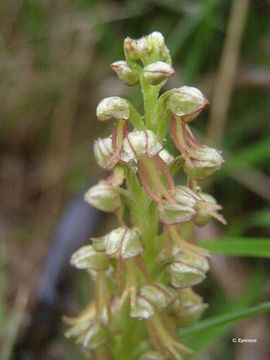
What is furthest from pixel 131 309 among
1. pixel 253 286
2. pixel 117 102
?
pixel 253 286

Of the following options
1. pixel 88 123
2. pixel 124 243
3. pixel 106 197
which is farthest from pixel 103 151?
pixel 88 123

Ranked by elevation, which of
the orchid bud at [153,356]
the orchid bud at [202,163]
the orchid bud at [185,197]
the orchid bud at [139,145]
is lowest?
the orchid bud at [153,356]

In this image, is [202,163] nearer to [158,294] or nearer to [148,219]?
[148,219]

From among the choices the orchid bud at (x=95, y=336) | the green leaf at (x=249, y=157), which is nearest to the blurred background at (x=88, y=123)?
the green leaf at (x=249, y=157)

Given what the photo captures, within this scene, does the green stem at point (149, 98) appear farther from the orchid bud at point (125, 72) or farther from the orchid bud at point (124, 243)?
the orchid bud at point (124, 243)

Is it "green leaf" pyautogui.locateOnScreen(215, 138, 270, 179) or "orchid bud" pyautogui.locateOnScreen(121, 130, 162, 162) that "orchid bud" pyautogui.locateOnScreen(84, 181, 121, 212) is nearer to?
"orchid bud" pyautogui.locateOnScreen(121, 130, 162, 162)

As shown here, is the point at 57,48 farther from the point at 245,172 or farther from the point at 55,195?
the point at 245,172
